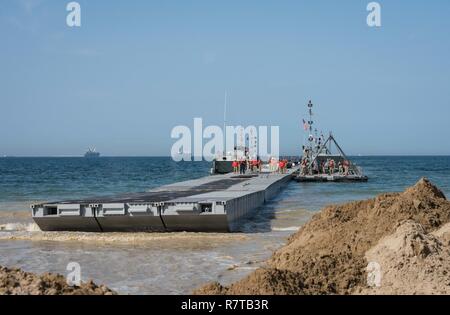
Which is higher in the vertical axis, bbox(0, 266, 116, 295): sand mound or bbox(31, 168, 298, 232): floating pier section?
bbox(0, 266, 116, 295): sand mound

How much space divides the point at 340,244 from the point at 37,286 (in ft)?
16.9

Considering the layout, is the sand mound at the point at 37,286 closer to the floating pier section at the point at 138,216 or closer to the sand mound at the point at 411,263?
the sand mound at the point at 411,263

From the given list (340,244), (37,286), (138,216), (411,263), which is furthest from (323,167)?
(37,286)

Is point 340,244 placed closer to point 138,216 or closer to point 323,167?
point 138,216

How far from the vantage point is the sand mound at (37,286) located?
6027mm

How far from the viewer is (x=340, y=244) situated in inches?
374

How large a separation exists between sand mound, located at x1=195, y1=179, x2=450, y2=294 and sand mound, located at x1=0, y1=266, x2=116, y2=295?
1303 millimetres

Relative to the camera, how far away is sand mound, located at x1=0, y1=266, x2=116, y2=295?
6.03 metres

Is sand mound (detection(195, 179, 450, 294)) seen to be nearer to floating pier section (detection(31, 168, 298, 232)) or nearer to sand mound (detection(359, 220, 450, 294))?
sand mound (detection(359, 220, 450, 294))

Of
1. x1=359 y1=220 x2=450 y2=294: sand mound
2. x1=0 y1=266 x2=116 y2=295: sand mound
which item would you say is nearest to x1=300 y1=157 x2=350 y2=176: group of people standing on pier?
x1=359 y1=220 x2=450 y2=294: sand mound
